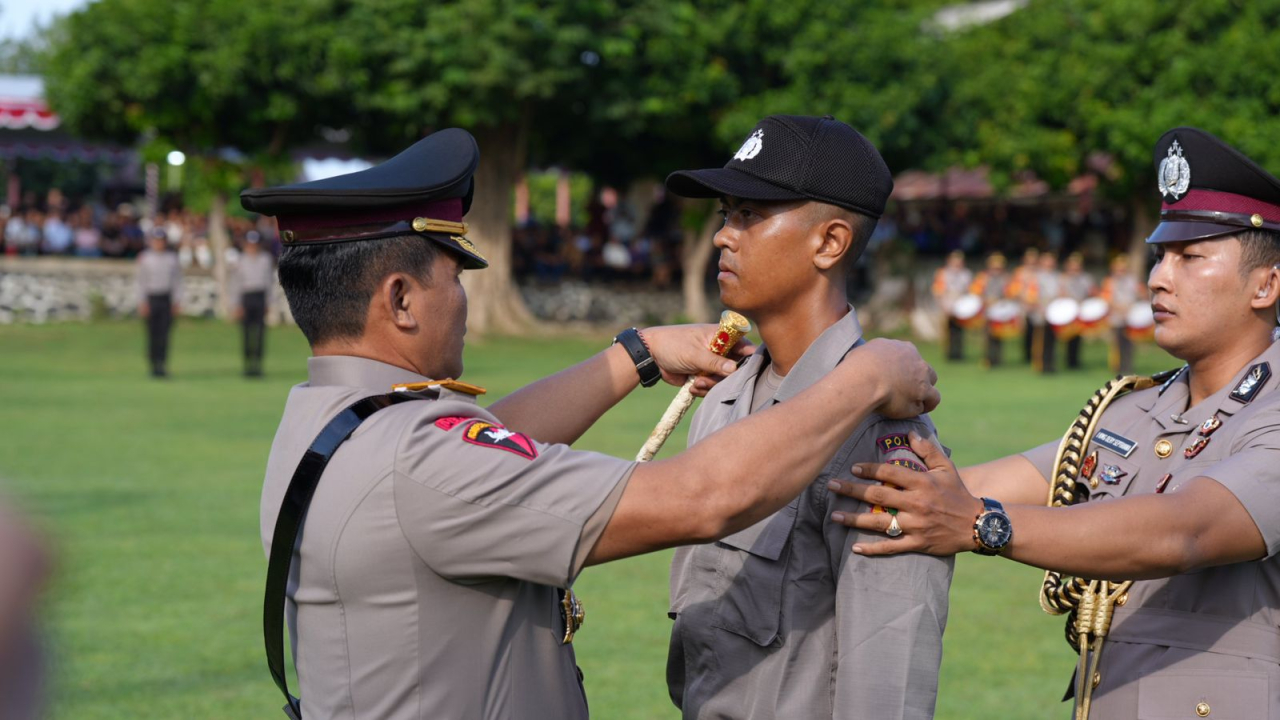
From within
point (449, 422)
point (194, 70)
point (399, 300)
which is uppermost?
point (194, 70)

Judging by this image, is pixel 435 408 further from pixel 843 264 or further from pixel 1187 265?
pixel 1187 265

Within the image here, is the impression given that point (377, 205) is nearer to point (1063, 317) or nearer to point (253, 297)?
point (253, 297)

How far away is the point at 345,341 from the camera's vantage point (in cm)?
273

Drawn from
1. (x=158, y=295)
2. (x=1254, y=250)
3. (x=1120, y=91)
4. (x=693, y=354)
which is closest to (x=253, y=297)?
(x=158, y=295)

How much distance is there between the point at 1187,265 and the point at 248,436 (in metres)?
11.7

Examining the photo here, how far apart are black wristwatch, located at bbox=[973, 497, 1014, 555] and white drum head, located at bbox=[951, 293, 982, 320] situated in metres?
24.0

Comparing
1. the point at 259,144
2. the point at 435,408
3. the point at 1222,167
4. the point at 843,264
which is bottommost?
the point at 435,408

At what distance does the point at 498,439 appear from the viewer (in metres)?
2.51

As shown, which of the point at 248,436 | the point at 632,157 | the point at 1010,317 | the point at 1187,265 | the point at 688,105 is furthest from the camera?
the point at 632,157

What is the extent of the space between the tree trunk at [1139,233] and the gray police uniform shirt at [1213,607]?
3054 cm

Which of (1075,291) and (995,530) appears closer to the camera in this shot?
(995,530)

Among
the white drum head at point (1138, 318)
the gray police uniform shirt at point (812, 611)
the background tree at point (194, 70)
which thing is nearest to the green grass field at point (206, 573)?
the gray police uniform shirt at point (812, 611)

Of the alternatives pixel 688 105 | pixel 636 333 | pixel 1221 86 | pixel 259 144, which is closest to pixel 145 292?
pixel 259 144

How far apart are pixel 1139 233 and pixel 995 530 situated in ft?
105
